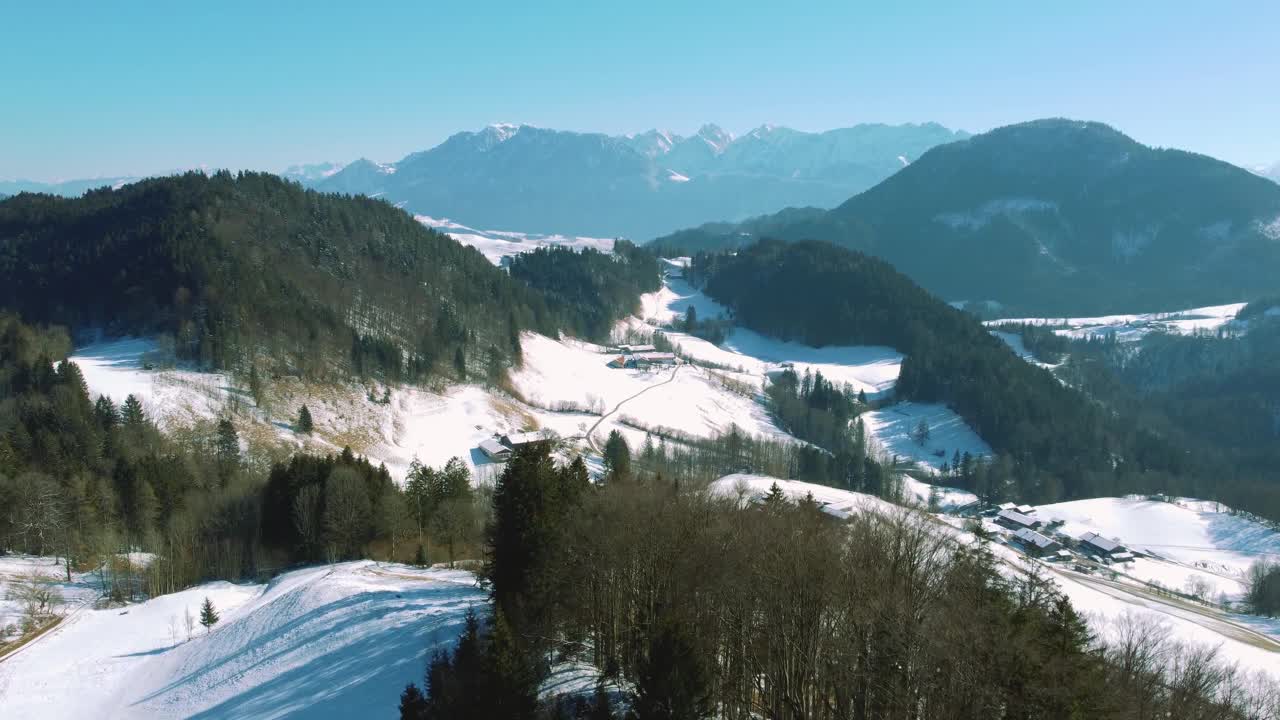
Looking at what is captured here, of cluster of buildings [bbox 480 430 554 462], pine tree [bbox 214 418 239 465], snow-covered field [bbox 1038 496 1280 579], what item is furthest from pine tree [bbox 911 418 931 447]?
pine tree [bbox 214 418 239 465]

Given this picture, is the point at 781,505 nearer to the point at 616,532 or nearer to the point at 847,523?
the point at 847,523

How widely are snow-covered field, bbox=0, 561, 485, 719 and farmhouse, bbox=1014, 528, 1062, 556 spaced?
8672 cm

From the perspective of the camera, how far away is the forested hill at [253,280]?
109250 mm

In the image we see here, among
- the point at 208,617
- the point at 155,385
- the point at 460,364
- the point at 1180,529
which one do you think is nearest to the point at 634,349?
the point at 460,364

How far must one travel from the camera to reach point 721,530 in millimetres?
26750

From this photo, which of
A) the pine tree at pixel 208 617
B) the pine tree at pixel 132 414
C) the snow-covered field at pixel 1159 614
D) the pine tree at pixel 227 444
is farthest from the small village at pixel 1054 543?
the pine tree at pixel 132 414

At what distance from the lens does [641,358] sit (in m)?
178

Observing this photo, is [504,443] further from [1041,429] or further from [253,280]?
[1041,429]

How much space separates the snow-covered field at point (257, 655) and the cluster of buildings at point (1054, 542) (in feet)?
287

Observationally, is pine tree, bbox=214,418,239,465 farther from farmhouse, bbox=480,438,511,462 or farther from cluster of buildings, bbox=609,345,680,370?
cluster of buildings, bbox=609,345,680,370

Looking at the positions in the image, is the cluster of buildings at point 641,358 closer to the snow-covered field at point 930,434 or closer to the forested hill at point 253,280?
the forested hill at point 253,280

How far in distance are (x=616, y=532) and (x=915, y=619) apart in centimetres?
1179

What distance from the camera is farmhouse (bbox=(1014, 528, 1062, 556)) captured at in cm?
10019

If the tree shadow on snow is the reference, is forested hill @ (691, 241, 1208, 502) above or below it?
below
